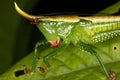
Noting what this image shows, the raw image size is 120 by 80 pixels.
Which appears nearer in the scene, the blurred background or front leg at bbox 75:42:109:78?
front leg at bbox 75:42:109:78

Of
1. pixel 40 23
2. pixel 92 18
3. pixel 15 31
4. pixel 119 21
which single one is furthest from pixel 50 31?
pixel 15 31

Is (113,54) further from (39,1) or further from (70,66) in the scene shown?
(39,1)

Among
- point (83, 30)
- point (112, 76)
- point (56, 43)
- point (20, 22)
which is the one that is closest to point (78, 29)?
point (83, 30)

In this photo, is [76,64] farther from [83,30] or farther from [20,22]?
[20,22]

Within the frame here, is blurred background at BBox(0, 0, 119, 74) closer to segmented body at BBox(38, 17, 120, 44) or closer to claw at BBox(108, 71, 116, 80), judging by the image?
segmented body at BBox(38, 17, 120, 44)

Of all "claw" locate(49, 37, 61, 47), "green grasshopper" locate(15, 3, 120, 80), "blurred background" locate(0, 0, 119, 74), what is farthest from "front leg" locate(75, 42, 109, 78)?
"blurred background" locate(0, 0, 119, 74)

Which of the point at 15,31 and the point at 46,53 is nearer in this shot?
the point at 46,53
